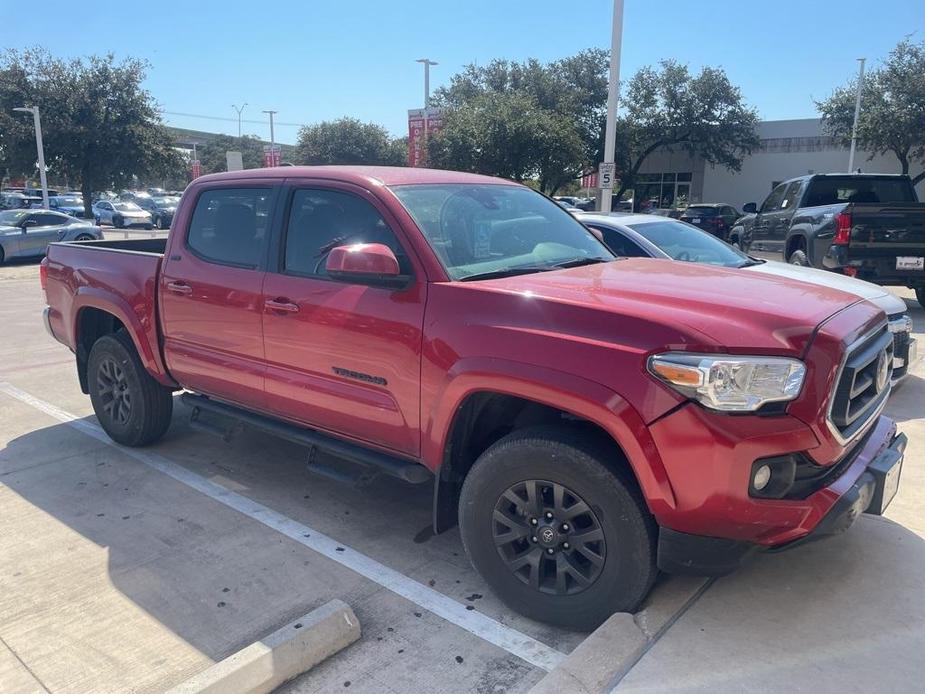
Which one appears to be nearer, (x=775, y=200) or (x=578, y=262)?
(x=578, y=262)

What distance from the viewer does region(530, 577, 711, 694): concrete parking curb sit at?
8.33 ft

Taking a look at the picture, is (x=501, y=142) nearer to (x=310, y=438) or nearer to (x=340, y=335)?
(x=310, y=438)

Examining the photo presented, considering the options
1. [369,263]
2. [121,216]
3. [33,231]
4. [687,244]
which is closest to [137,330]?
[369,263]

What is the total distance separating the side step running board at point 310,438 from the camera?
3506 mm

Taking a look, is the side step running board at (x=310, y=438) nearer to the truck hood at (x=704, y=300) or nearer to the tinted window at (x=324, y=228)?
the tinted window at (x=324, y=228)

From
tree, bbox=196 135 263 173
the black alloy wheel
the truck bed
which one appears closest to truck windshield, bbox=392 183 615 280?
the black alloy wheel

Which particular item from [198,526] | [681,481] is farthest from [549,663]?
[198,526]

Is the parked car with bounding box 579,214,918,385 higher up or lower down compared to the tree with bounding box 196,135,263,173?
lower down

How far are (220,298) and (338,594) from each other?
184cm

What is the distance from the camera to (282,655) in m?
2.76

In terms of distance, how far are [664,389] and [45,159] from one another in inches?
1360

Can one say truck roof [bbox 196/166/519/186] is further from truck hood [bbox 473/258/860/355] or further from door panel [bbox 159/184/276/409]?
truck hood [bbox 473/258/860/355]

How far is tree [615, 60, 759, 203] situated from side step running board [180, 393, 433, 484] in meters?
34.4

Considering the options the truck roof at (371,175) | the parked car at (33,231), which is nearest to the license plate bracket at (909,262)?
the truck roof at (371,175)
